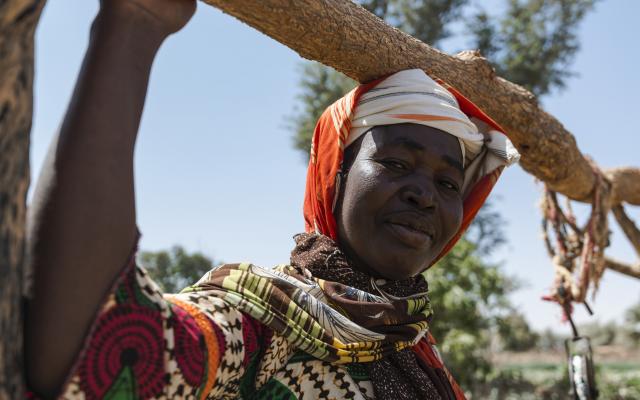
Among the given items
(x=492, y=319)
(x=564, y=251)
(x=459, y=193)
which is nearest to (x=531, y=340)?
(x=492, y=319)

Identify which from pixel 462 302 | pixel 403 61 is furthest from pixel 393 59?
pixel 462 302

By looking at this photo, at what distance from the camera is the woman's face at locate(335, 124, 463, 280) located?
1.88 metres

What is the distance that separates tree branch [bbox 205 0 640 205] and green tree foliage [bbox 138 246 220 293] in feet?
24.4

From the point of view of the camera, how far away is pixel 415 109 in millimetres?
2037

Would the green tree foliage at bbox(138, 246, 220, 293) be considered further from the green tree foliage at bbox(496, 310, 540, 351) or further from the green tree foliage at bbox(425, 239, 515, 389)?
the green tree foliage at bbox(496, 310, 540, 351)

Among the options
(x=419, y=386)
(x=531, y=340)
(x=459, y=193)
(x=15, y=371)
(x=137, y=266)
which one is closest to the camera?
(x=15, y=371)

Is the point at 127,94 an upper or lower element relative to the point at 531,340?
upper

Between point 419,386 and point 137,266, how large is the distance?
106 cm

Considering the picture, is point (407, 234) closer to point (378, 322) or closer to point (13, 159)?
point (378, 322)

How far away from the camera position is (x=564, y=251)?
4191 millimetres

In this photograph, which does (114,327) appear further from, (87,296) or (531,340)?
(531,340)

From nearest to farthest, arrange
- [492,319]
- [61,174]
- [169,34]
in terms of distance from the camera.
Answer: [61,174]
[169,34]
[492,319]

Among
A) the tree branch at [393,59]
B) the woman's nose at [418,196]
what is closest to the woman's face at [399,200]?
the woman's nose at [418,196]

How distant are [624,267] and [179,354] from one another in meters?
5.12
